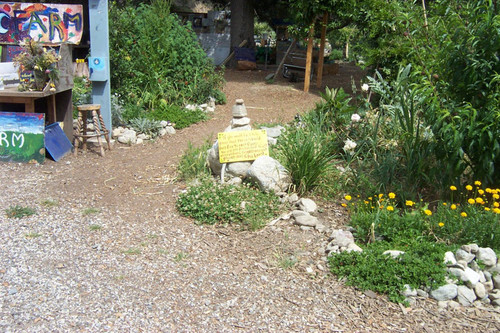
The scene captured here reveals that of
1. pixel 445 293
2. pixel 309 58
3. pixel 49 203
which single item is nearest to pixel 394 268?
pixel 445 293

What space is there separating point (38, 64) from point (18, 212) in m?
2.56

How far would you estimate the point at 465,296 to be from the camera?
12.5ft

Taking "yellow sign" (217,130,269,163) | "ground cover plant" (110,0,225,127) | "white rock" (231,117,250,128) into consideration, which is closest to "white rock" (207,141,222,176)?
"yellow sign" (217,130,269,163)

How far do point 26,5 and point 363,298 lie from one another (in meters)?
7.09

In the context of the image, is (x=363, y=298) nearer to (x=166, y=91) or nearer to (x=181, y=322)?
(x=181, y=322)

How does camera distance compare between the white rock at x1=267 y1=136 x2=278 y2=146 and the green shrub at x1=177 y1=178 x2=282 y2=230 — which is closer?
A: the green shrub at x1=177 y1=178 x2=282 y2=230

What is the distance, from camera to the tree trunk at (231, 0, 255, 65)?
16.6 metres

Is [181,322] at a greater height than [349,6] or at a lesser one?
lesser

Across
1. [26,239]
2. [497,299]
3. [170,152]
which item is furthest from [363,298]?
[170,152]

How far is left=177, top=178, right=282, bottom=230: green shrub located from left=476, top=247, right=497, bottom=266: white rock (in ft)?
6.47

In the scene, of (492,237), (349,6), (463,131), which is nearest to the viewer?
(492,237)

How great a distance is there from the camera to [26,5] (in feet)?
26.4

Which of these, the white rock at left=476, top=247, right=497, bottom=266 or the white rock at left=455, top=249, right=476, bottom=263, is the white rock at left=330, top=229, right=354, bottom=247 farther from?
the white rock at left=476, top=247, right=497, bottom=266

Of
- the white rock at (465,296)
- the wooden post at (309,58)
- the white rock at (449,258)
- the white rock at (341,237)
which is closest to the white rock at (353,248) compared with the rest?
the white rock at (341,237)
